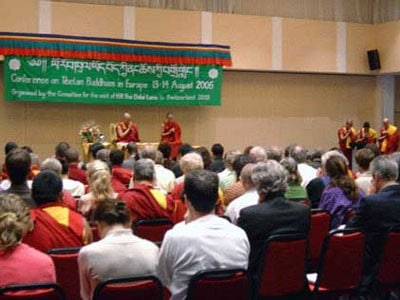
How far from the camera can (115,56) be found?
15.5 metres

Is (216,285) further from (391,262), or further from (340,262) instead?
(391,262)

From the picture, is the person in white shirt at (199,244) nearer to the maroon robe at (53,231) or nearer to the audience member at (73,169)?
the maroon robe at (53,231)

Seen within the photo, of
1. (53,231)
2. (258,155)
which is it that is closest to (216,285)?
(53,231)

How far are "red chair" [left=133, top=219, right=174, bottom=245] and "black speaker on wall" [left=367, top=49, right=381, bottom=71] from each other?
15.7m

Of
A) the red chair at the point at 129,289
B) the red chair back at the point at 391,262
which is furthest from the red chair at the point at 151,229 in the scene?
the red chair at the point at 129,289

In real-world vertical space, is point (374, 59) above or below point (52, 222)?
above

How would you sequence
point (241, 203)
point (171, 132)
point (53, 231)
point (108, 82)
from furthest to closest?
point (171, 132)
point (108, 82)
point (241, 203)
point (53, 231)

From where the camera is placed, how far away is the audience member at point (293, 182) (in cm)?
613

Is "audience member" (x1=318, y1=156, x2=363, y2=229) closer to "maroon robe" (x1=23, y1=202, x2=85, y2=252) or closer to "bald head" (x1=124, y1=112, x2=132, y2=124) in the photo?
"maroon robe" (x1=23, y1=202, x2=85, y2=252)

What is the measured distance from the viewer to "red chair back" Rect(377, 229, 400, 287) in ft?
13.9

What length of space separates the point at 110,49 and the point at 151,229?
1127 cm

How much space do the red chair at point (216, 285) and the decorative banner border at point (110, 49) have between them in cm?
1224

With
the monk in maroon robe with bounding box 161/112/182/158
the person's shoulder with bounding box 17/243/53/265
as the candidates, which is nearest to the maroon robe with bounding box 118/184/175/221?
the person's shoulder with bounding box 17/243/53/265

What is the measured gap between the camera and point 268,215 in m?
3.90
